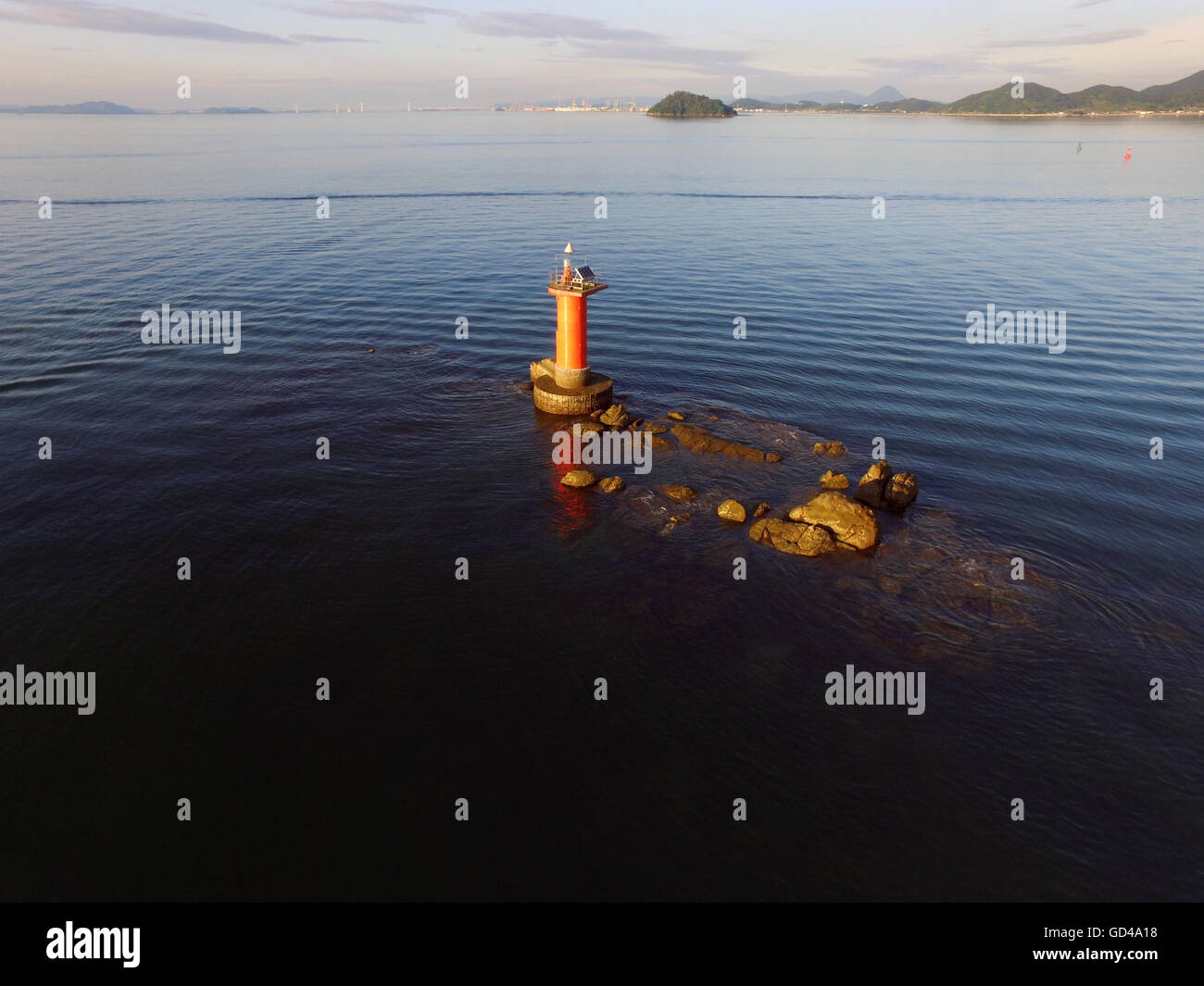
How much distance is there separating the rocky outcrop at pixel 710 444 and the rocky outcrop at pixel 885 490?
6.96m

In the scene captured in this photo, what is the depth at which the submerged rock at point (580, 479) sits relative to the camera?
138 feet

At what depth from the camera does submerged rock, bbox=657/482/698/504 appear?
135ft

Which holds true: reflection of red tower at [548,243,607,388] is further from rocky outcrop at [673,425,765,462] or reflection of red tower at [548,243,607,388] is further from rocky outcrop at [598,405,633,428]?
rocky outcrop at [673,425,765,462]

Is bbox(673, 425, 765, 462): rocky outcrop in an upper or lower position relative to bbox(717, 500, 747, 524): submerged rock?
upper

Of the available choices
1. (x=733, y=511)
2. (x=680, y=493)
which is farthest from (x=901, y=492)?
(x=680, y=493)

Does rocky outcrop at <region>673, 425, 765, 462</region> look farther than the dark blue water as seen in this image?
Yes

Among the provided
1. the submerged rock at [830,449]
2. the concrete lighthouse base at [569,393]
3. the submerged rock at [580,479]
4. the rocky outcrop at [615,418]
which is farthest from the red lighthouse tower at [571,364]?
the submerged rock at [830,449]

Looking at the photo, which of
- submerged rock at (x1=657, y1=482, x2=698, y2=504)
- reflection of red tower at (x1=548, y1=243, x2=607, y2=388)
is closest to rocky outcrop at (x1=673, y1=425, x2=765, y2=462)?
submerged rock at (x1=657, y1=482, x2=698, y2=504)

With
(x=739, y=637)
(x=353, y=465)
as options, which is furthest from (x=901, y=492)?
(x=353, y=465)

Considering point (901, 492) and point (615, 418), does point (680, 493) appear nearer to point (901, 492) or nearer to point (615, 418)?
point (615, 418)

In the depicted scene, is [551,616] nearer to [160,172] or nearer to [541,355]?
[541,355]

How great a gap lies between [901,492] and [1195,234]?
104 m

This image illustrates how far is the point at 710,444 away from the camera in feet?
154

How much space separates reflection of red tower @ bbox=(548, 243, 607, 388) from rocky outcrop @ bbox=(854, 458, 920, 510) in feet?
69.8
